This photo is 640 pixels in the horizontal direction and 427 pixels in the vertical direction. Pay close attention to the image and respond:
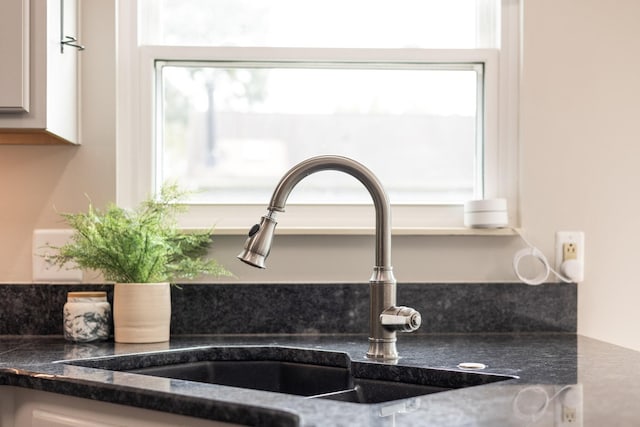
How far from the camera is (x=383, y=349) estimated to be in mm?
1674

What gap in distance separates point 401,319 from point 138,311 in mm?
573

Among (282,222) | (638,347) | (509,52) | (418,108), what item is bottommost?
(638,347)

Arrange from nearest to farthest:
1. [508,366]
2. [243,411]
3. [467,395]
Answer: [243,411] → [467,395] → [508,366]

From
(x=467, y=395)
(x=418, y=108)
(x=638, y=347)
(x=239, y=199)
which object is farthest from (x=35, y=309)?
(x=638, y=347)

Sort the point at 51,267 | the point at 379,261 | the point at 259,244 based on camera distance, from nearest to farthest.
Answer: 1. the point at 259,244
2. the point at 379,261
3. the point at 51,267

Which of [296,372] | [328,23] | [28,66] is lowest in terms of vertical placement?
[296,372]

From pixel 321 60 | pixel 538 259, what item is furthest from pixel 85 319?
pixel 538 259

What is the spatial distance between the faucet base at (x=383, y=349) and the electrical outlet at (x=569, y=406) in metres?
0.41

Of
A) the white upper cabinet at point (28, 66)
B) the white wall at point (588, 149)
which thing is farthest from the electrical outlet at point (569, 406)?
the white upper cabinet at point (28, 66)

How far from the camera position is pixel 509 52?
2203mm

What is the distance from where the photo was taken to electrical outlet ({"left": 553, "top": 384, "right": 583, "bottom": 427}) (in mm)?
1076

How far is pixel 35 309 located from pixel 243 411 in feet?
3.50

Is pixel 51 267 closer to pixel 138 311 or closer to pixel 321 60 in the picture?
pixel 138 311

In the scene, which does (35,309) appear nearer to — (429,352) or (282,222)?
Answer: (282,222)
